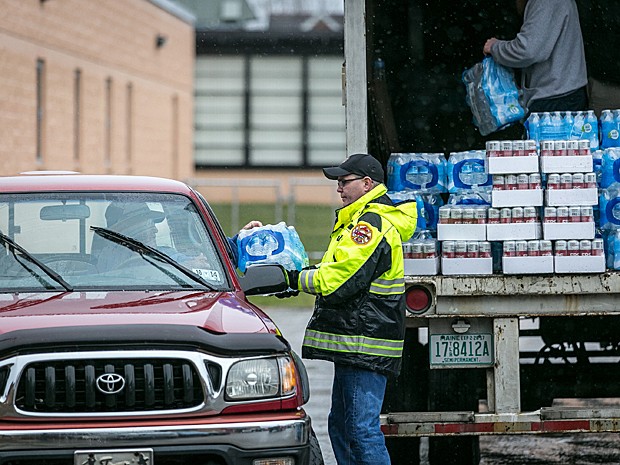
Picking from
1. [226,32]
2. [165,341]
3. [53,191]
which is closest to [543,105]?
[53,191]

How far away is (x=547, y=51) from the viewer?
8.62 meters

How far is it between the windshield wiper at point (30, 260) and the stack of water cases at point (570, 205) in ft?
8.72

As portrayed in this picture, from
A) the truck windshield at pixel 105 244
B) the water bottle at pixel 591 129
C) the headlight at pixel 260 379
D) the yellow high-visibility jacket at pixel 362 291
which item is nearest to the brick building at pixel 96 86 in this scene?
the water bottle at pixel 591 129

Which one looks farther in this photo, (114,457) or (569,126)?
(569,126)

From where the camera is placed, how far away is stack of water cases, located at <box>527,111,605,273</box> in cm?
748

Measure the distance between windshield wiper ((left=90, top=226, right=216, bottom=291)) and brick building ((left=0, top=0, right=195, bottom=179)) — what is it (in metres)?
19.4

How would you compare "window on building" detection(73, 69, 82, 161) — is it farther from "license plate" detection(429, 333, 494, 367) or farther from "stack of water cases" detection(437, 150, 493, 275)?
"license plate" detection(429, 333, 494, 367)

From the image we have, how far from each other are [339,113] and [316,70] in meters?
1.82

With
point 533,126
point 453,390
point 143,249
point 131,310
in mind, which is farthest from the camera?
point 533,126

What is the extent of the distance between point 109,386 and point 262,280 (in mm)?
1333

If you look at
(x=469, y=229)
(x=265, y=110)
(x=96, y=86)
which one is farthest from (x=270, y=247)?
(x=265, y=110)

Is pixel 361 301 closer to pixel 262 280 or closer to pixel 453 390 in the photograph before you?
pixel 262 280

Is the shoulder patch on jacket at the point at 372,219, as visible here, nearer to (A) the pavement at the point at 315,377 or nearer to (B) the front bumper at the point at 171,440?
(B) the front bumper at the point at 171,440

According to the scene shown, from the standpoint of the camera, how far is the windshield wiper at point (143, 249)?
21.6ft
